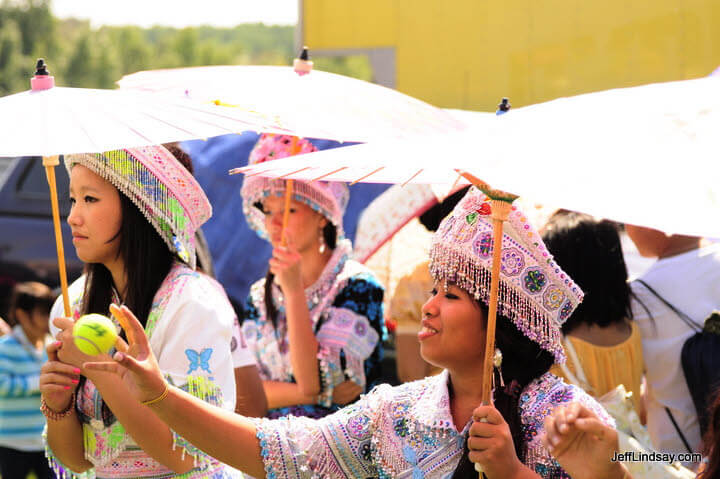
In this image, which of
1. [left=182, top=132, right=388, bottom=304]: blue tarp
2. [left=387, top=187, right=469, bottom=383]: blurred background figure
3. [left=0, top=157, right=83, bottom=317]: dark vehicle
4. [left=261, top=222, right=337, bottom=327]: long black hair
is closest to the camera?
[left=261, top=222, right=337, bottom=327]: long black hair

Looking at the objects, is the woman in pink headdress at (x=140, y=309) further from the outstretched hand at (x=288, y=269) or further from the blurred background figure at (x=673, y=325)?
the blurred background figure at (x=673, y=325)

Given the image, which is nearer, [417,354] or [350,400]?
[350,400]

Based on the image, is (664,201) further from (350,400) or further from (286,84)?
(350,400)

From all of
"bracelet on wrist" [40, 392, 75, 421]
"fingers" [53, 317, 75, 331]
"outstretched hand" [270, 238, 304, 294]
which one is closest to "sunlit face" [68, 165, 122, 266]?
"fingers" [53, 317, 75, 331]

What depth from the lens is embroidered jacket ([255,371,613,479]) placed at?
2.36 m

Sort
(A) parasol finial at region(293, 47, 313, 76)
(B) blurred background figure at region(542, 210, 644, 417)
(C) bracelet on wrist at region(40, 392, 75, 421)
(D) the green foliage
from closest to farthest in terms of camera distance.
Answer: (C) bracelet on wrist at region(40, 392, 75, 421) → (B) blurred background figure at region(542, 210, 644, 417) → (A) parasol finial at region(293, 47, 313, 76) → (D) the green foliage

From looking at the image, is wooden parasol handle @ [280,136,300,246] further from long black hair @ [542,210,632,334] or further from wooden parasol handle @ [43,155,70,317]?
wooden parasol handle @ [43,155,70,317]

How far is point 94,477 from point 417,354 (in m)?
1.74

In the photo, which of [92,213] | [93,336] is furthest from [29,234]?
[93,336]

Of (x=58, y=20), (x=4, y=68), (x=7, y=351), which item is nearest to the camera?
(x=7, y=351)

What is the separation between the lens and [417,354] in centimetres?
420

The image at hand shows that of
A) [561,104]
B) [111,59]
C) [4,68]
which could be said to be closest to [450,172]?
[561,104]

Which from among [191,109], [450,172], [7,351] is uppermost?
[191,109]

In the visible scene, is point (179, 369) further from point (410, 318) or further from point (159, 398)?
point (410, 318)
